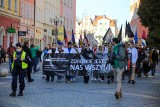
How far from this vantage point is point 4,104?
13.7m

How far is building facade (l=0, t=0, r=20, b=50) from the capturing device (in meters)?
49.8

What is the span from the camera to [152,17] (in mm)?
24281

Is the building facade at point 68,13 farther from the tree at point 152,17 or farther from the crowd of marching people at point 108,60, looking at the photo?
the tree at point 152,17

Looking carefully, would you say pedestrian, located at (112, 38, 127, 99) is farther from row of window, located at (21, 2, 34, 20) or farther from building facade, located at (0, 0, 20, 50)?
row of window, located at (21, 2, 34, 20)

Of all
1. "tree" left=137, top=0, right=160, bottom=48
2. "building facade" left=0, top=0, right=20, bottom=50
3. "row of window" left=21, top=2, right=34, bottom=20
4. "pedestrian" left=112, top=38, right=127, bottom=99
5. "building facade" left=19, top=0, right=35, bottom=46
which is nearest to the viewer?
"pedestrian" left=112, top=38, right=127, bottom=99

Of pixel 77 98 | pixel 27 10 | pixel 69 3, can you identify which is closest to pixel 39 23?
pixel 27 10

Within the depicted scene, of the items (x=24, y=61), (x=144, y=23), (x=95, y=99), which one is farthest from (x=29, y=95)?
(x=144, y=23)

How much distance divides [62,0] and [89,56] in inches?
2609

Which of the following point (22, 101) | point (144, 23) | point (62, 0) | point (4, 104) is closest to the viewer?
point (4, 104)

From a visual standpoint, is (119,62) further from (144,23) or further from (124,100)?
(144,23)

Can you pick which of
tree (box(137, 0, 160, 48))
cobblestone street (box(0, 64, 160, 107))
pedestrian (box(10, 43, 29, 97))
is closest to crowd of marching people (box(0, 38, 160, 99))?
pedestrian (box(10, 43, 29, 97))

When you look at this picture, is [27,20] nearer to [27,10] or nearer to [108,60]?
[27,10]

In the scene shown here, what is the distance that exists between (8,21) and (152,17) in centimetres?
2985

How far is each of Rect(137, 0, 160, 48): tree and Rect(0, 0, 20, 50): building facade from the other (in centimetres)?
2598
